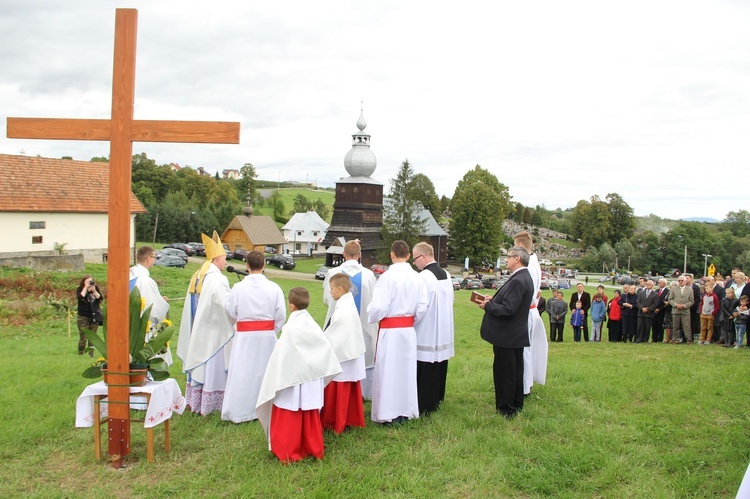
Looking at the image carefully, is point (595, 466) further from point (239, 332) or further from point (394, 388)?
point (239, 332)

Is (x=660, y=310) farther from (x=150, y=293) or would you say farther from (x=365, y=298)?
(x=150, y=293)

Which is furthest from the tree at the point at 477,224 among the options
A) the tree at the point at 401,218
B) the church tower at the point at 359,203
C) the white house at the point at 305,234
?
the white house at the point at 305,234

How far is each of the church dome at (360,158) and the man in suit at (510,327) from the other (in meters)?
57.6

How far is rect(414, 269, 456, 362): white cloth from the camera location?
752cm

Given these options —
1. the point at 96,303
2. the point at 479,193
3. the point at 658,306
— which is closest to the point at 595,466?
the point at 96,303

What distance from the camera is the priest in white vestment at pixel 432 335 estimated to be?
296 inches

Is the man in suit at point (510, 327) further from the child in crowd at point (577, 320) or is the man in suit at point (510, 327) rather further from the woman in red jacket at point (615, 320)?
the child in crowd at point (577, 320)

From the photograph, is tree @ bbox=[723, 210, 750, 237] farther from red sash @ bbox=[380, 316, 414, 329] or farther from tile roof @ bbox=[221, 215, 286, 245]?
red sash @ bbox=[380, 316, 414, 329]

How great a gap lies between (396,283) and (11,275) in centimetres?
2217

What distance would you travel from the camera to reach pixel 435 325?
24.7ft

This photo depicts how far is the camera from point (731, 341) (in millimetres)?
14562

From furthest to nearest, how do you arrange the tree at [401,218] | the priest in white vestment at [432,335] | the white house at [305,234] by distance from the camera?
the white house at [305,234]
the tree at [401,218]
the priest in white vestment at [432,335]

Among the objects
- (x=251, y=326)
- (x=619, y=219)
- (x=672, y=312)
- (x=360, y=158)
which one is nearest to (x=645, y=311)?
(x=672, y=312)

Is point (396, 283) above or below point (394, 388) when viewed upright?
above
